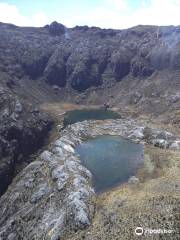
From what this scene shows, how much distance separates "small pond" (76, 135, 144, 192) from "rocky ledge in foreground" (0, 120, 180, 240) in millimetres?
2678

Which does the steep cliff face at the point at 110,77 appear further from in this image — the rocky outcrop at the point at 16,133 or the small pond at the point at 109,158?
the small pond at the point at 109,158

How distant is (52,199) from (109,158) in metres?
25.0

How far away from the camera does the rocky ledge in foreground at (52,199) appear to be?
53.9 m

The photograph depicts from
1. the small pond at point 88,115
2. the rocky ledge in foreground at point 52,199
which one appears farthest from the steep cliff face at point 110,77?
the rocky ledge in foreground at point 52,199

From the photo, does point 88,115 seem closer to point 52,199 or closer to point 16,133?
point 16,133

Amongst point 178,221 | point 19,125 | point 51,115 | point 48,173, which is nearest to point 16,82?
point 51,115

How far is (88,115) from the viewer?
14788 cm

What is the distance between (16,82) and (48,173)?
105191 mm

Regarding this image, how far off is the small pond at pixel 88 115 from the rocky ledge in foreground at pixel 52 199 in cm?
4700

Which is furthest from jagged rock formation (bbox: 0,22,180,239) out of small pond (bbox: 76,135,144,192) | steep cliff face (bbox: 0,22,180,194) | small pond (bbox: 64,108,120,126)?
small pond (bbox: 64,108,120,126)

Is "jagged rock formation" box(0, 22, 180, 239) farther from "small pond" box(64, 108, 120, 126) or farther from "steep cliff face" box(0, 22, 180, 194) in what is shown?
"small pond" box(64, 108, 120, 126)

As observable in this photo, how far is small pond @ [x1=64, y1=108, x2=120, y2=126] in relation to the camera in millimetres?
139500

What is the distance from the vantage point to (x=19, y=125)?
107 m

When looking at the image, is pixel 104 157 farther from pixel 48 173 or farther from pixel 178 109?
pixel 178 109
